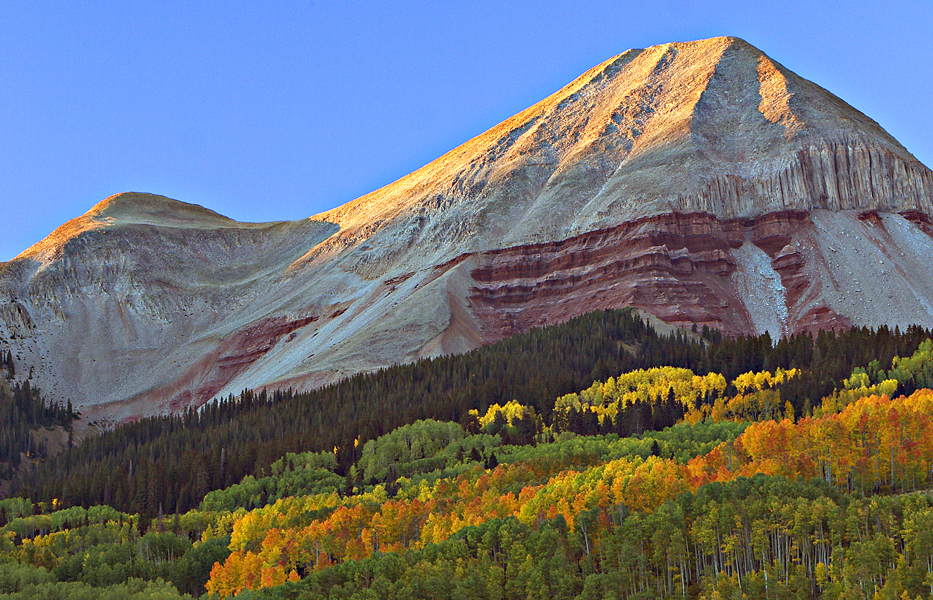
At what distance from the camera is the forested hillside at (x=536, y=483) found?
275ft

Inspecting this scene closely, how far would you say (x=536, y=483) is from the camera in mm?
112125

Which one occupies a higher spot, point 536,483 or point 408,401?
point 408,401

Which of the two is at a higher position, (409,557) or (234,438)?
(234,438)

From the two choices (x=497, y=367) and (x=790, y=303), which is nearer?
(x=497, y=367)

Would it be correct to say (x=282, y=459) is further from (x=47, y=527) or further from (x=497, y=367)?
(x=497, y=367)

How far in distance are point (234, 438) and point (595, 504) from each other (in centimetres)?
7806

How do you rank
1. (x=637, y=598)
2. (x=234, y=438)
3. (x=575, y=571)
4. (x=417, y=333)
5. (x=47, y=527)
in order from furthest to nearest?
(x=417, y=333)
(x=234, y=438)
(x=47, y=527)
(x=575, y=571)
(x=637, y=598)

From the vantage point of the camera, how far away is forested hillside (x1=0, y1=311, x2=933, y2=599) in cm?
8381

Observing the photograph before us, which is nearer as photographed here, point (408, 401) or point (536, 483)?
point (536, 483)

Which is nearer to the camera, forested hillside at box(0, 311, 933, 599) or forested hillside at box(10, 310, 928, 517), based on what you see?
forested hillside at box(0, 311, 933, 599)

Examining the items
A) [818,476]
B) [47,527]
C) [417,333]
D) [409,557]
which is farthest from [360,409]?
[818,476]

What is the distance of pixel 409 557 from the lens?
91.9m

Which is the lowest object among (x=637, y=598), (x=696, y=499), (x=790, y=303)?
(x=637, y=598)

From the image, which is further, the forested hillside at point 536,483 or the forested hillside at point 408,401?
the forested hillside at point 408,401
